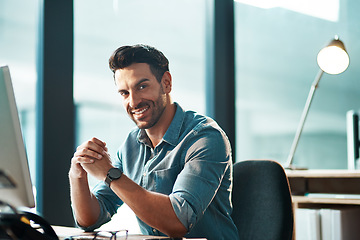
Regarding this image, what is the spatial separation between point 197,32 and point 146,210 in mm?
2200

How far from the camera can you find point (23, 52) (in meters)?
2.25

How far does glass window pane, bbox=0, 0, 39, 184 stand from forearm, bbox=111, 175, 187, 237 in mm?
1006

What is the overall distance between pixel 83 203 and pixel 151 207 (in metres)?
0.30

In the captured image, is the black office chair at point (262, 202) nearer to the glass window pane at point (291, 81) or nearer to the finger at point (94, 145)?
the finger at point (94, 145)

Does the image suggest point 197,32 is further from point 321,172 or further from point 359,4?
point 321,172

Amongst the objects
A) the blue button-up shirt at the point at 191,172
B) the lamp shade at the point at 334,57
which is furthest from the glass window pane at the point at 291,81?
the blue button-up shirt at the point at 191,172

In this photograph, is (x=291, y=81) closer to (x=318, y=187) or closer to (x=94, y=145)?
(x=318, y=187)

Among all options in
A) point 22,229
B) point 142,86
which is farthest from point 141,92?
point 22,229

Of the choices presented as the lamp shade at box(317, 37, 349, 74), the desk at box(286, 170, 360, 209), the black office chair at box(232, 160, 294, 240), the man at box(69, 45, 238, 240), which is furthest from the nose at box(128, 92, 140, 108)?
the lamp shade at box(317, 37, 349, 74)

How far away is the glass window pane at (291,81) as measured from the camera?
129 inches

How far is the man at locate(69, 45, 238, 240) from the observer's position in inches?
55.2

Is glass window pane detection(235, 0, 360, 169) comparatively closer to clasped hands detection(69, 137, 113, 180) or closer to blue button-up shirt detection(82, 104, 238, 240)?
blue button-up shirt detection(82, 104, 238, 240)

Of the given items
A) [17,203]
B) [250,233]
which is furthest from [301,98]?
[17,203]

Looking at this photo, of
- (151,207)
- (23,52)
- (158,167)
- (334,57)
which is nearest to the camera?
(151,207)
